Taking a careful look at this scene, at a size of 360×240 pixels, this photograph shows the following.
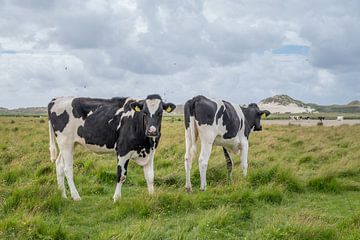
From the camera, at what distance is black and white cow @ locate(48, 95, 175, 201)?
8.79m

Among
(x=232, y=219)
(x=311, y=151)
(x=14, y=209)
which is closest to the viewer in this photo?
(x=232, y=219)

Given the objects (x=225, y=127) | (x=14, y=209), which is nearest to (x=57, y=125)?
(x=14, y=209)

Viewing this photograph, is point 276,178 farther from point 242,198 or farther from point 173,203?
point 173,203

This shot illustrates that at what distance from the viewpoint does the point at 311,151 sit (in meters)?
16.4

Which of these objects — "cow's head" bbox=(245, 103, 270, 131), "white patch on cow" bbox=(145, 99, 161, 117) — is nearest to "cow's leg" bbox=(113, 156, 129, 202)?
"white patch on cow" bbox=(145, 99, 161, 117)

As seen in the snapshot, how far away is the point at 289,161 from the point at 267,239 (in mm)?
9085

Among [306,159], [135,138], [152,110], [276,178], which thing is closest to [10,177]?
[135,138]

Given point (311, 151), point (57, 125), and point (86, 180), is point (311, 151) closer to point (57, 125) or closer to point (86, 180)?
point (86, 180)

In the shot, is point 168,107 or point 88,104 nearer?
point 168,107

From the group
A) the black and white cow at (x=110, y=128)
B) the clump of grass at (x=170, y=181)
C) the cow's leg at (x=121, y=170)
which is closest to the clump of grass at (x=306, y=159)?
the clump of grass at (x=170, y=181)

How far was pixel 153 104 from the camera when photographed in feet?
28.5

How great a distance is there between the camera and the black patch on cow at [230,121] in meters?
10.6

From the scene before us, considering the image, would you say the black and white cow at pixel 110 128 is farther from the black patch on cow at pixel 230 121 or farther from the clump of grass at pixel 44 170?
the black patch on cow at pixel 230 121

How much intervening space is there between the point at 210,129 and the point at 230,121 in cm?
81
